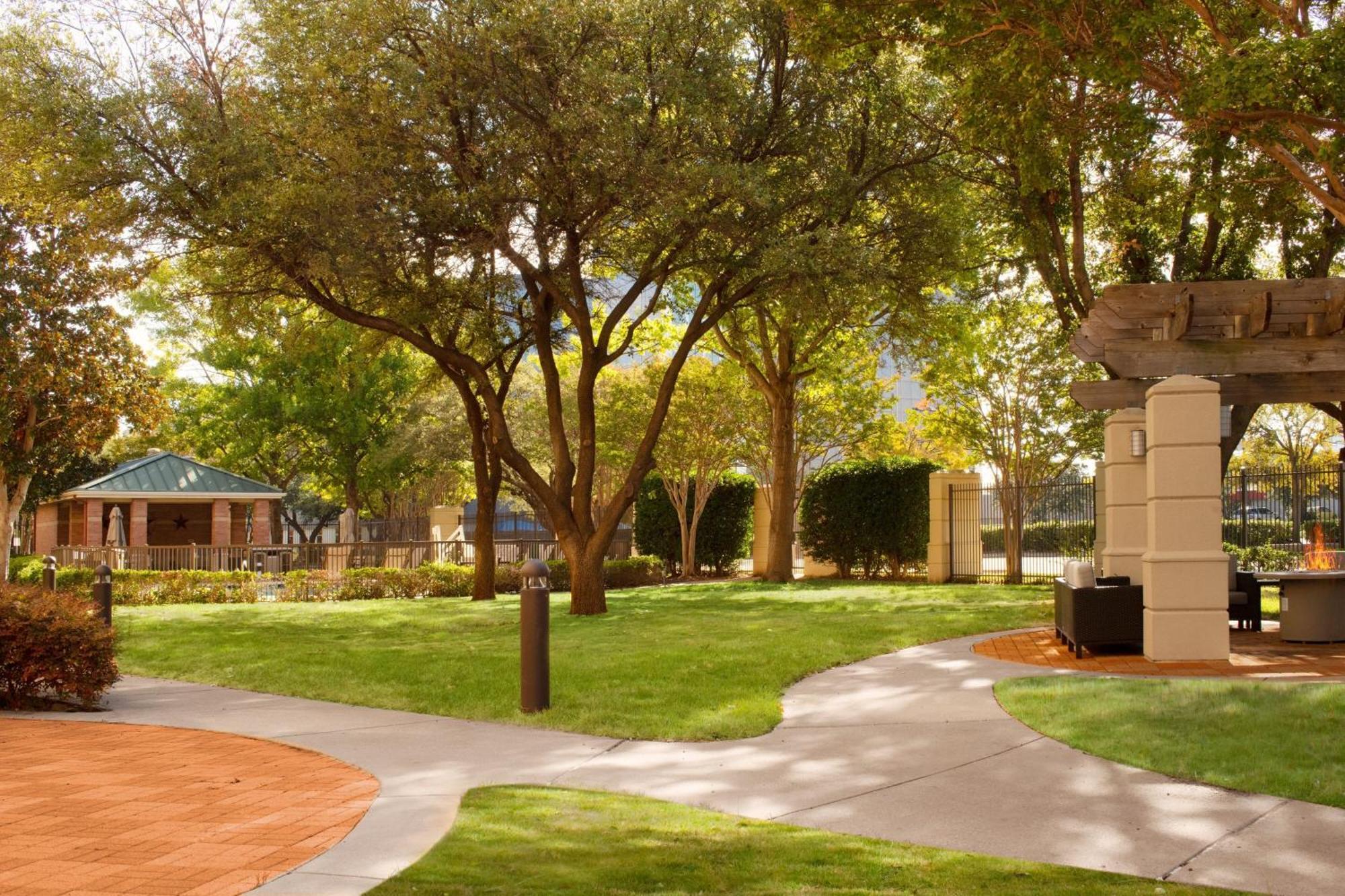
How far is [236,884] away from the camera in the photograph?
188 inches

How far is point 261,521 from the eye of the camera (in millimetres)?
35469

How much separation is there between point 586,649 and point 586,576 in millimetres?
5978

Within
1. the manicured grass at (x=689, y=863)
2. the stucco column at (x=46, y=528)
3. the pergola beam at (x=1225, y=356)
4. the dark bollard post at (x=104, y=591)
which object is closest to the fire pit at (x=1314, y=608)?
the pergola beam at (x=1225, y=356)

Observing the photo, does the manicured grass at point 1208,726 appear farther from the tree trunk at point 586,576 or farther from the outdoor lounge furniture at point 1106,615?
the tree trunk at point 586,576

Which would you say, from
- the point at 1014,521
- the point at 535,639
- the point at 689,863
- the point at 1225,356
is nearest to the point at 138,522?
the point at 1014,521

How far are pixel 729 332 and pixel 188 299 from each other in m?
12.5

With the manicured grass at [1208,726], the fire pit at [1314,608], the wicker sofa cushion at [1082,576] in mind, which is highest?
the wicker sofa cushion at [1082,576]

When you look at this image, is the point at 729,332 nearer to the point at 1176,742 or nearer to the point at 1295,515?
the point at 1295,515

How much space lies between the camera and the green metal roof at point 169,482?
3291cm

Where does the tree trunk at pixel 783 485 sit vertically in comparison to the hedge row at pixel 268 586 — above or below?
above

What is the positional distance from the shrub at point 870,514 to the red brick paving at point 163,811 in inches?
852

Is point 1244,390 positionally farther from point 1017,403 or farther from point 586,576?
point 1017,403

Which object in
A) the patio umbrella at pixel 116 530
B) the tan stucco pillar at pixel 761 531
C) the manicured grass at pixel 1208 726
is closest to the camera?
the manicured grass at pixel 1208 726

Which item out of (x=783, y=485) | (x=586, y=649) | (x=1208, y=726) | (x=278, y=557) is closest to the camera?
(x=1208, y=726)
